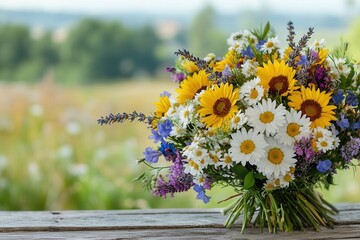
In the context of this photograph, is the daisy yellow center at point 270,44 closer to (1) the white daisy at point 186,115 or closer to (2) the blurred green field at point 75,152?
(1) the white daisy at point 186,115

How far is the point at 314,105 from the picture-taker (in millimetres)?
1429

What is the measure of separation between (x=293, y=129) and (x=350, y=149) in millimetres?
134

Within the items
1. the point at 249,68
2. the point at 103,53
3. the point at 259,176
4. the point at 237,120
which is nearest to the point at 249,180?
the point at 259,176

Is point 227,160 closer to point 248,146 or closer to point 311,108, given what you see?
point 248,146

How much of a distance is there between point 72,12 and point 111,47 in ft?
0.85

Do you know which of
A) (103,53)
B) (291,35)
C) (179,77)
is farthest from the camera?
(103,53)

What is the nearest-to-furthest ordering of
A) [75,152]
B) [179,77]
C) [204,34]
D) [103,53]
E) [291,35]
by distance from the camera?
[291,35]
[179,77]
[75,152]
[103,53]
[204,34]

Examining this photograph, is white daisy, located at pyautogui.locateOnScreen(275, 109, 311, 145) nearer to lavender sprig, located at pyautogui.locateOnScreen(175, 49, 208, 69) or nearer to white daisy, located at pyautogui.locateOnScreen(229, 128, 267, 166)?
white daisy, located at pyautogui.locateOnScreen(229, 128, 267, 166)

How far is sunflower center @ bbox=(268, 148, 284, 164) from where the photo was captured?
141cm

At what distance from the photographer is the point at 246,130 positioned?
142cm

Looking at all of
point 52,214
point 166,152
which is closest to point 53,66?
point 52,214

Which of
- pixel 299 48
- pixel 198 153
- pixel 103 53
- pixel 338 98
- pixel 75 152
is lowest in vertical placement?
pixel 198 153

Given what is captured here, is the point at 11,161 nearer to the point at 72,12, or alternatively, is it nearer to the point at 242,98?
the point at 72,12

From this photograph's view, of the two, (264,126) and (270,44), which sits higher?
(270,44)
